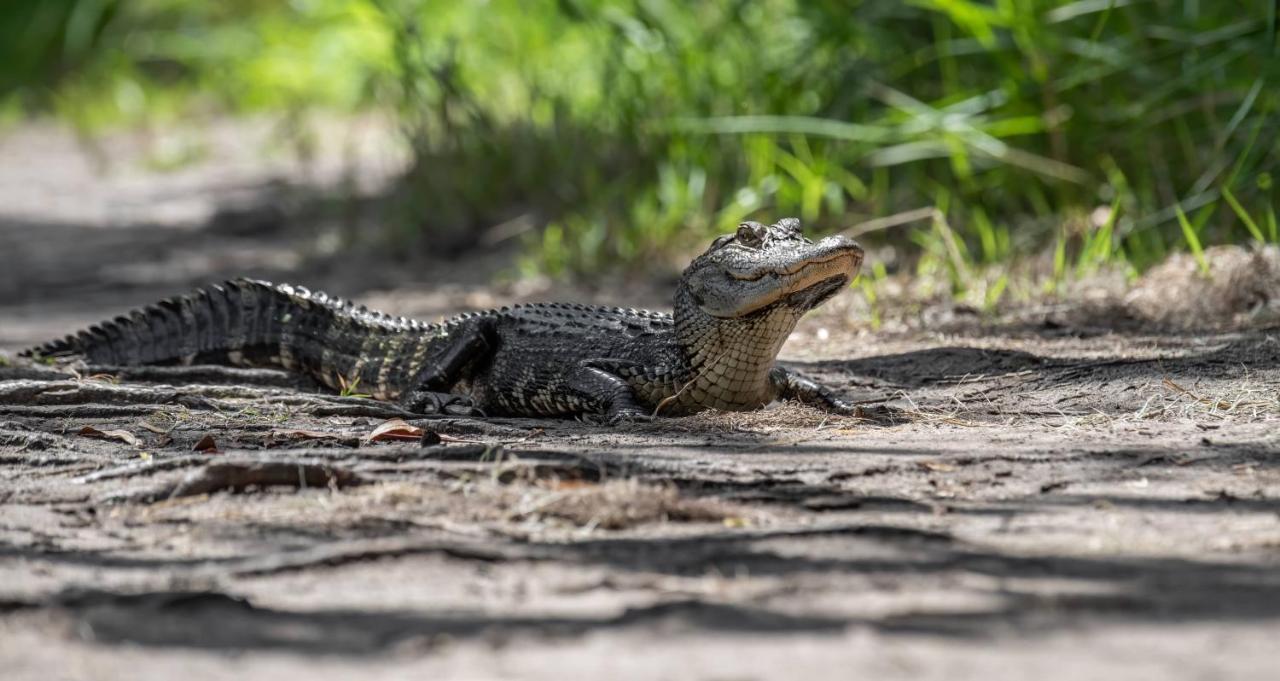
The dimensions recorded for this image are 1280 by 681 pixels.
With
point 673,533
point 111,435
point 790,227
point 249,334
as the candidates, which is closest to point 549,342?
point 790,227

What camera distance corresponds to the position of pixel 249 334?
5672 mm

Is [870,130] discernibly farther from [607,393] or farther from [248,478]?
[248,478]

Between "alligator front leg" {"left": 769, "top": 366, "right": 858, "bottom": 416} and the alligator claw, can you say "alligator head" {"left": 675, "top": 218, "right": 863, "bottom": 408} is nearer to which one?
"alligator front leg" {"left": 769, "top": 366, "right": 858, "bottom": 416}

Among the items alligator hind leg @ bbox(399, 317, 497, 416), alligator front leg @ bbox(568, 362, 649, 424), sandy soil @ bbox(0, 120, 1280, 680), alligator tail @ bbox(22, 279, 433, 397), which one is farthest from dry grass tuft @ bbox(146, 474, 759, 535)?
alligator tail @ bbox(22, 279, 433, 397)

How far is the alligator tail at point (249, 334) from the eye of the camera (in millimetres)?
5496

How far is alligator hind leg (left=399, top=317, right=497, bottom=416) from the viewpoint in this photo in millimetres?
4883

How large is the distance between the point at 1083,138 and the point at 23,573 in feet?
18.6

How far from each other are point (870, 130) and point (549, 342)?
2.94 m

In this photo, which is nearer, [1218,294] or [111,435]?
[111,435]

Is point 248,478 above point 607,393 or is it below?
below

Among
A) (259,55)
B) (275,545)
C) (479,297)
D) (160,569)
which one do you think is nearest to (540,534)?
(275,545)

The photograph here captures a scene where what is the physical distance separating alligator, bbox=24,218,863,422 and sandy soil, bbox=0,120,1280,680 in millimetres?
257

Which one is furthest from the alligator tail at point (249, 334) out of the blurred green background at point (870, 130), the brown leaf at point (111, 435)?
the blurred green background at point (870, 130)

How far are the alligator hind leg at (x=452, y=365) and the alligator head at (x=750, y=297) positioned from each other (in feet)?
2.45
